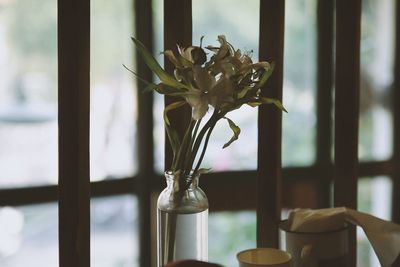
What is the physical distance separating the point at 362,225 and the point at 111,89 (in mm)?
1295

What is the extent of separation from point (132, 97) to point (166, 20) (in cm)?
111

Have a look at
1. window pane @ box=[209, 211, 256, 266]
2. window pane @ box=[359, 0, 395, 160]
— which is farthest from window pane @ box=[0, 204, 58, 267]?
window pane @ box=[359, 0, 395, 160]

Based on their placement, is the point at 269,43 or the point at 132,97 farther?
the point at 132,97

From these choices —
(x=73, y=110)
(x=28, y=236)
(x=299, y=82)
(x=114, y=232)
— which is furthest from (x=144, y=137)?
(x=73, y=110)

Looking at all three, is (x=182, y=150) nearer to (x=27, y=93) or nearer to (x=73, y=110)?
(x=73, y=110)

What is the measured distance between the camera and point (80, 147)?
103cm

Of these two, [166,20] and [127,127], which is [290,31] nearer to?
[127,127]

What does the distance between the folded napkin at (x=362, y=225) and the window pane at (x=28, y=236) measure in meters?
1.27

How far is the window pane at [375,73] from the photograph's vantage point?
101 inches

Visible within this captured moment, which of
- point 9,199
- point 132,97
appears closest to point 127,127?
point 132,97

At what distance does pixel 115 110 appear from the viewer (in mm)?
2184

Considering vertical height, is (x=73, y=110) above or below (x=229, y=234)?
above

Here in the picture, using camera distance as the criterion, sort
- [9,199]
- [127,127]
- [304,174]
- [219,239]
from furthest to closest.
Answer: [304,174]
[219,239]
[127,127]
[9,199]

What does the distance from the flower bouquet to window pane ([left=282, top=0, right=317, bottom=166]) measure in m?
1.50
